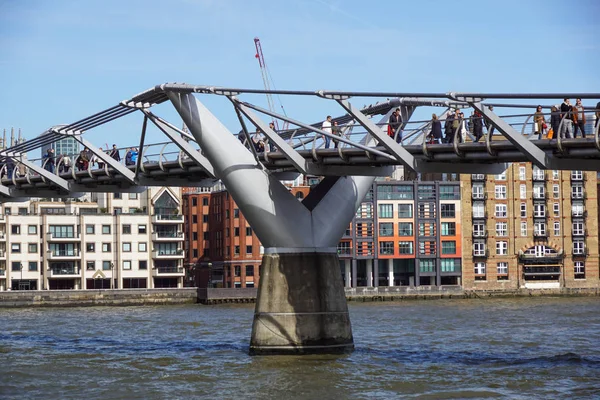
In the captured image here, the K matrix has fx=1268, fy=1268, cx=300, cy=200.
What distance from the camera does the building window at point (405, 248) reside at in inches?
Result: 6093

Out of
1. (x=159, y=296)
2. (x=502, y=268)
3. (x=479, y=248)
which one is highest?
(x=479, y=248)

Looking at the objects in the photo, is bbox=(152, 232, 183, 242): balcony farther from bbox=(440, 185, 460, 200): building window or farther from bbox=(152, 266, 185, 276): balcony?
bbox=(440, 185, 460, 200): building window

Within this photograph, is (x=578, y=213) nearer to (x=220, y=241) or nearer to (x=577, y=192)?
(x=577, y=192)

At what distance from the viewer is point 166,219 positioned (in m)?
157

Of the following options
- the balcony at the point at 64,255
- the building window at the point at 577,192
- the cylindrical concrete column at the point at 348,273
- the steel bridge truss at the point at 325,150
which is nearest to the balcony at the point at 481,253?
the building window at the point at 577,192

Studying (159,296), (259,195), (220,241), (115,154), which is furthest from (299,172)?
(220,241)

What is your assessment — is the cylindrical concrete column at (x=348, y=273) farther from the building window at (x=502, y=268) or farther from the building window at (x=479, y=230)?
the building window at (x=502, y=268)

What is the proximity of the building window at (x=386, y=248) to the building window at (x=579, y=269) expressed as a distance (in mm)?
24008

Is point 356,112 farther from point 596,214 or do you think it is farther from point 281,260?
point 596,214

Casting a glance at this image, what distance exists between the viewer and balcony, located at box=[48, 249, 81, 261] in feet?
494

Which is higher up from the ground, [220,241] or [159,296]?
[220,241]

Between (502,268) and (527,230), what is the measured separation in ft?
18.7

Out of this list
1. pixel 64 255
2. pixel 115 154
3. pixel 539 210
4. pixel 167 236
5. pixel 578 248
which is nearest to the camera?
pixel 115 154

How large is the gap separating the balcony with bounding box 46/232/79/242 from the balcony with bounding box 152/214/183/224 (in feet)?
32.9
